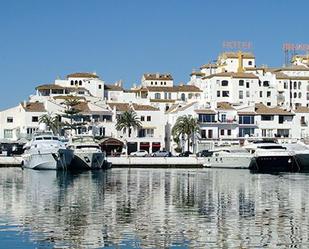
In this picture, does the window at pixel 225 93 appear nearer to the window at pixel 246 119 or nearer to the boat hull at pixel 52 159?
the window at pixel 246 119

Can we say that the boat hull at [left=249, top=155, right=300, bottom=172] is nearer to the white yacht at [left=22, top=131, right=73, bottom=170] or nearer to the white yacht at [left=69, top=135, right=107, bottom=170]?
the white yacht at [left=69, top=135, right=107, bottom=170]

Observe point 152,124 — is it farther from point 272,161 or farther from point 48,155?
point 48,155

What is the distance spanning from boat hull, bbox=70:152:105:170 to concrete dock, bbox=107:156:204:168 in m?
8.40

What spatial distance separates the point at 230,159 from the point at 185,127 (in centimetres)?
2243

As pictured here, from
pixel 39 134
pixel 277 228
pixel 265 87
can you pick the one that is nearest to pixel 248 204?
pixel 277 228

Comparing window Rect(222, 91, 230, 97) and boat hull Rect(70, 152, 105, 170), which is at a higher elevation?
window Rect(222, 91, 230, 97)

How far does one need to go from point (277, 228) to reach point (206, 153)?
235 ft

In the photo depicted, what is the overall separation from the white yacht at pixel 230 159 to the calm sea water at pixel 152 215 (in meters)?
30.4

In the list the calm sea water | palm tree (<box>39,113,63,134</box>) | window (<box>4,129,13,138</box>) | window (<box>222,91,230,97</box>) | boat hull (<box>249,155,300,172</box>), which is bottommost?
the calm sea water

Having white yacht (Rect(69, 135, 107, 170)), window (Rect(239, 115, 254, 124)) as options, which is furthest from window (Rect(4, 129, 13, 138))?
window (Rect(239, 115, 254, 124))

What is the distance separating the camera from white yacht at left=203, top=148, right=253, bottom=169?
92312mm

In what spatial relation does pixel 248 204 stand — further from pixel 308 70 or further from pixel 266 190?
pixel 308 70

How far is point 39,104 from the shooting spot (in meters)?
122

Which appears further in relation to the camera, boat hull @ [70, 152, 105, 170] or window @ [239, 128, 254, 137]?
window @ [239, 128, 254, 137]
